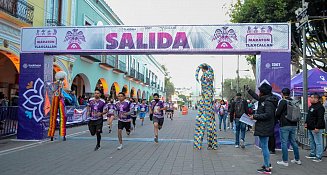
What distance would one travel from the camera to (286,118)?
266 inches

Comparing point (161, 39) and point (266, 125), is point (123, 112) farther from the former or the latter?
point (266, 125)

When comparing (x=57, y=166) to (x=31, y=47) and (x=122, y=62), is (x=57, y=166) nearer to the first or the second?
(x=31, y=47)

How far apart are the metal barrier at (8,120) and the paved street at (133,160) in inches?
42.4

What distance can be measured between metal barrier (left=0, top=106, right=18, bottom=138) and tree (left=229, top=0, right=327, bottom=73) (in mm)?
12872

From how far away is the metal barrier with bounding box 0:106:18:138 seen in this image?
10245 millimetres

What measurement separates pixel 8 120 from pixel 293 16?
14.7 metres

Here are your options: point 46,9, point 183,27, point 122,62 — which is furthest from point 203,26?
point 122,62

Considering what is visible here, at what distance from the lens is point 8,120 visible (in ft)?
34.6

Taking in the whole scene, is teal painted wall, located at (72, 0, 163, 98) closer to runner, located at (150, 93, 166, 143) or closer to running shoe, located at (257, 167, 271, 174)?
runner, located at (150, 93, 166, 143)

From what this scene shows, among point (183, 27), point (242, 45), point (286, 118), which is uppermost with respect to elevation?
point (183, 27)

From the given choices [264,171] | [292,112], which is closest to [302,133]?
[292,112]

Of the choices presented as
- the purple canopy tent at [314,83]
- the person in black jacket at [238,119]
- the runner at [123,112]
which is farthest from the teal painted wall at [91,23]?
the purple canopy tent at [314,83]

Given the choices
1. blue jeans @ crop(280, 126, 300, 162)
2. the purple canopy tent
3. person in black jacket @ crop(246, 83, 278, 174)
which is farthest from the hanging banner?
the purple canopy tent

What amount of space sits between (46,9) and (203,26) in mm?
9764
